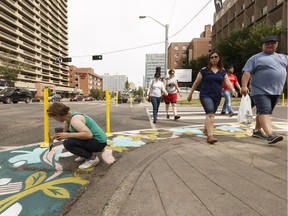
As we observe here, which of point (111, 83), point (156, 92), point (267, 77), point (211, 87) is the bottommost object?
point (156, 92)

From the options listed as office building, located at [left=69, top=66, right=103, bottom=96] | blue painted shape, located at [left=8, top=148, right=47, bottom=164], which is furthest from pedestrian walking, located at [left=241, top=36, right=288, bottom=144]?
office building, located at [left=69, top=66, right=103, bottom=96]

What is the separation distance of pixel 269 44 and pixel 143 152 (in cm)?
278

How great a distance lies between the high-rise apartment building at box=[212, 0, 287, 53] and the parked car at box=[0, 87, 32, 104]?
21625mm

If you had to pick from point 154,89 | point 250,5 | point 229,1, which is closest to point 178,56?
point 229,1

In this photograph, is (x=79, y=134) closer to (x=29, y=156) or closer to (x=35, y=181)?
(x=35, y=181)

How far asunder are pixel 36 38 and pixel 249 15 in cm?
6861

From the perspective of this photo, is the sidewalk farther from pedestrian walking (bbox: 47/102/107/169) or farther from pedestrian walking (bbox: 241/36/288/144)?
pedestrian walking (bbox: 241/36/288/144)

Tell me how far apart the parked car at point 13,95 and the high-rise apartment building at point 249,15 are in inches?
851

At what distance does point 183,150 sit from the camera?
3.63 metres

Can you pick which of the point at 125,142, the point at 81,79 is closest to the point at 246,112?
the point at 125,142

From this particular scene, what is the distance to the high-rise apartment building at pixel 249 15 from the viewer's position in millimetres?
30459

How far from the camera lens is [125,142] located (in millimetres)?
4312

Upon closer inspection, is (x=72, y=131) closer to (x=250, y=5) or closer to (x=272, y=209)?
(x=272, y=209)

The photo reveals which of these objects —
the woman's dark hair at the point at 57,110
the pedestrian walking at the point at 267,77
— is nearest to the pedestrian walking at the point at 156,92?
the pedestrian walking at the point at 267,77
